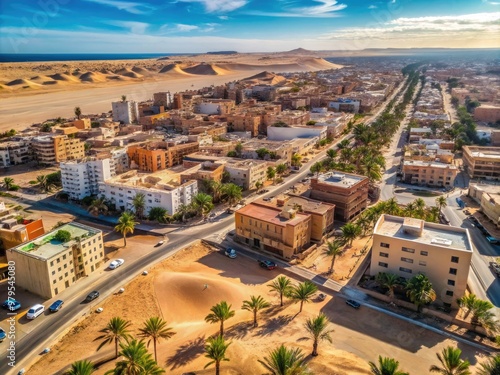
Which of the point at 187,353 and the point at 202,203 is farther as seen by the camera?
the point at 202,203

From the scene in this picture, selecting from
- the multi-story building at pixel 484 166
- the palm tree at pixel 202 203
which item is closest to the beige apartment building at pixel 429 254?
the palm tree at pixel 202 203

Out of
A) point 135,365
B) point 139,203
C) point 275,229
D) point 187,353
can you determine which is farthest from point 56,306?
point 275,229

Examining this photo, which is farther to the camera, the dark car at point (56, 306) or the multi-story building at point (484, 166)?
the multi-story building at point (484, 166)

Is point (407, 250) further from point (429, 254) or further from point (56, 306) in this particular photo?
point (56, 306)

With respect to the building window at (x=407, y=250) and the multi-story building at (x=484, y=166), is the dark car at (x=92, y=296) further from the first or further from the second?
the multi-story building at (x=484, y=166)

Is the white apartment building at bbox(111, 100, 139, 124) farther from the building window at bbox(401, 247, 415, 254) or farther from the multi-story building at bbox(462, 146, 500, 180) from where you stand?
the building window at bbox(401, 247, 415, 254)
